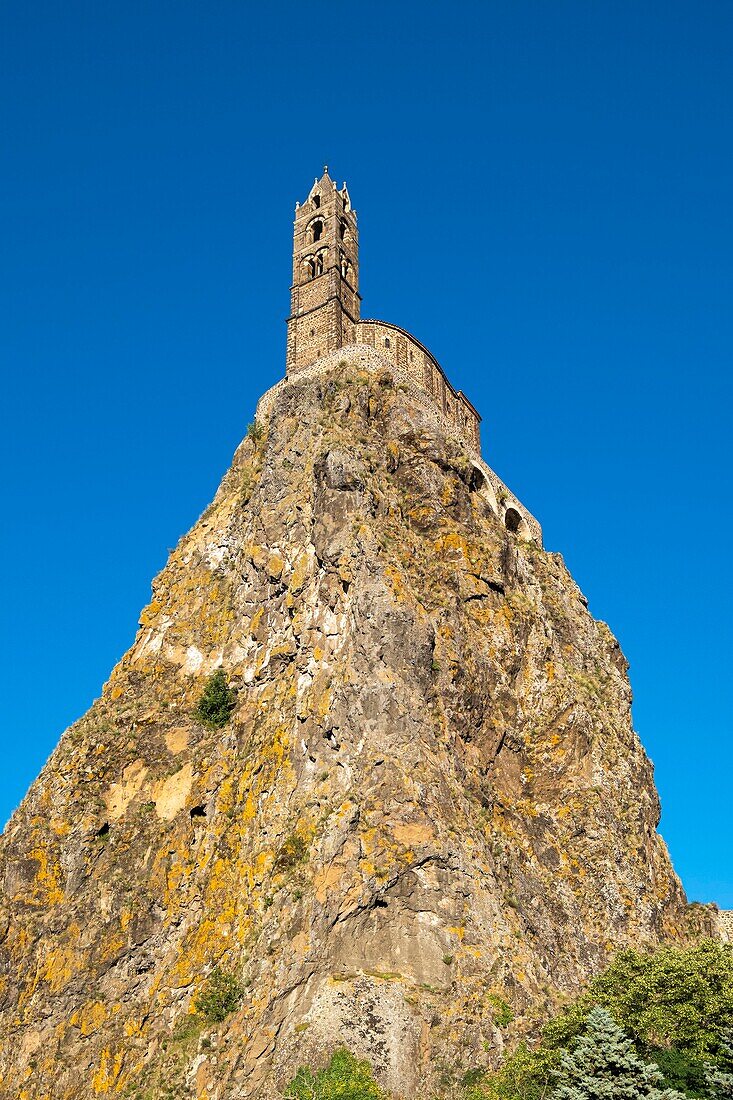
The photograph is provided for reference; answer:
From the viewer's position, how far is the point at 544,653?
5866 cm

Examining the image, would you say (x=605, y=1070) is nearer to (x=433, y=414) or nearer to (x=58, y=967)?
(x=58, y=967)

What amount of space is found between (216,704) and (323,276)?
105ft

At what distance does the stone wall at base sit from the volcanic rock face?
1.68 metres

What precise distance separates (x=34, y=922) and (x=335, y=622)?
838 inches

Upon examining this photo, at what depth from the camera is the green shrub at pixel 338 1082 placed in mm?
36844

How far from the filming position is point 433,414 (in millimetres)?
63812

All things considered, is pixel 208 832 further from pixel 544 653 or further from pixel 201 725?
Answer: pixel 544 653

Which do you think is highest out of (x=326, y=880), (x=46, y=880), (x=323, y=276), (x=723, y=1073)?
(x=323, y=276)

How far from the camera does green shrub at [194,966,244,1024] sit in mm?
43250

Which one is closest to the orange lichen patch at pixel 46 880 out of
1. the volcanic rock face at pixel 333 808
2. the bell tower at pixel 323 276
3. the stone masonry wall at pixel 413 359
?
the volcanic rock face at pixel 333 808

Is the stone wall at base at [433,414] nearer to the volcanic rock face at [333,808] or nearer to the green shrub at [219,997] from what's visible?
the volcanic rock face at [333,808]

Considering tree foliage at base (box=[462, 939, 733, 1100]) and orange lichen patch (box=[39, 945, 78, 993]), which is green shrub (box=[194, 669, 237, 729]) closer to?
orange lichen patch (box=[39, 945, 78, 993])

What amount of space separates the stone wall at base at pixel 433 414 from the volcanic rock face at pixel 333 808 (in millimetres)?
1676

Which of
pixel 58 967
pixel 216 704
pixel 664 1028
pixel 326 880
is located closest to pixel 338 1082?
pixel 326 880
